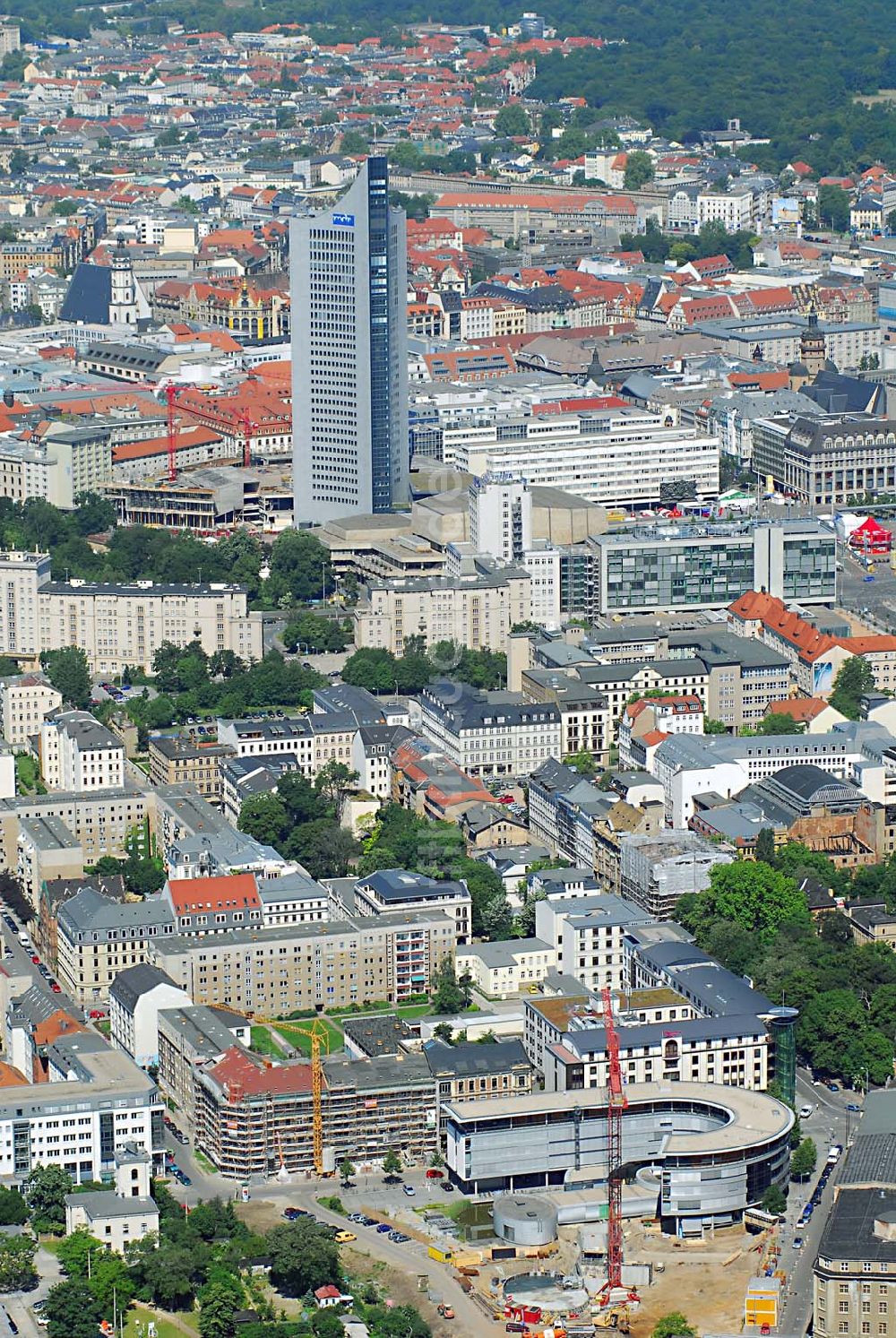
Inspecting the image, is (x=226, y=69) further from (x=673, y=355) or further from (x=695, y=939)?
(x=695, y=939)

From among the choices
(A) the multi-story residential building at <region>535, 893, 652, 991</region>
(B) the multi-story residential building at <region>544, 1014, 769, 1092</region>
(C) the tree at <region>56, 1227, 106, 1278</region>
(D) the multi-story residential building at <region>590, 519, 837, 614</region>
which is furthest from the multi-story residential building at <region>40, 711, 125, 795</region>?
(C) the tree at <region>56, 1227, 106, 1278</region>

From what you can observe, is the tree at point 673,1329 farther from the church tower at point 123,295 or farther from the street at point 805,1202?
the church tower at point 123,295

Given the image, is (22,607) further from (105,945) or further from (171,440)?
(105,945)

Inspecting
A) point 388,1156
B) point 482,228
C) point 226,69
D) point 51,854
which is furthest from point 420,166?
point 388,1156

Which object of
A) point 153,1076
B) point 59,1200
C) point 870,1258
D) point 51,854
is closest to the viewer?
point 870,1258

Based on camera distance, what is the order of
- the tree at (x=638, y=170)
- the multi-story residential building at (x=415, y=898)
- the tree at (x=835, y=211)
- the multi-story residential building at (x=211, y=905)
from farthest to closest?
1. the tree at (x=638, y=170)
2. the tree at (x=835, y=211)
3. the multi-story residential building at (x=415, y=898)
4. the multi-story residential building at (x=211, y=905)

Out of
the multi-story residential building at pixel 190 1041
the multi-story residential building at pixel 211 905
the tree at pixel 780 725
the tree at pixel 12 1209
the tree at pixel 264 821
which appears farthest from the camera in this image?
the tree at pixel 780 725

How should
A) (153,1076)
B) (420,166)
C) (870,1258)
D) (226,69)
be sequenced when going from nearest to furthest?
(870,1258)
(153,1076)
(420,166)
(226,69)

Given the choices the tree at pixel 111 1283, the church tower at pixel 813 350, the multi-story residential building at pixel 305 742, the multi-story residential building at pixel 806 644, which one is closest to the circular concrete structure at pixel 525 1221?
the tree at pixel 111 1283
